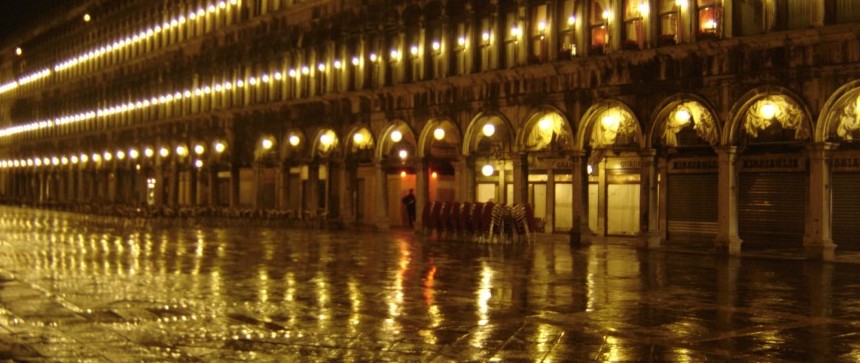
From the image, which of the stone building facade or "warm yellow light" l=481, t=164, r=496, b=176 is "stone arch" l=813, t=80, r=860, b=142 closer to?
the stone building facade

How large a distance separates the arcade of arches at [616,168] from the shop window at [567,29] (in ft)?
6.34

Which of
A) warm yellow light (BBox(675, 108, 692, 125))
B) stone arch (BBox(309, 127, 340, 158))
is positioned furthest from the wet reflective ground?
stone arch (BBox(309, 127, 340, 158))

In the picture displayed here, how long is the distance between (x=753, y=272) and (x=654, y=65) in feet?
30.2

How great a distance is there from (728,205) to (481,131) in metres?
11.0

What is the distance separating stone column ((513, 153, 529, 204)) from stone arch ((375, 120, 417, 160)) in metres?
6.58

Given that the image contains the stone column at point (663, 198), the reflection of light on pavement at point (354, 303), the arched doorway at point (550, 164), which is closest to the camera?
the reflection of light on pavement at point (354, 303)

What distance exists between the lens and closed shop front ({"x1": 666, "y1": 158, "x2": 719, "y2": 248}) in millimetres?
28422

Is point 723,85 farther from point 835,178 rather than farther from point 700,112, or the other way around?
point 835,178

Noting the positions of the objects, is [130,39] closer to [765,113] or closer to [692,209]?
[692,209]

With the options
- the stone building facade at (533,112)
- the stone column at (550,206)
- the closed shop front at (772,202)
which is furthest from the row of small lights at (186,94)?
the closed shop front at (772,202)

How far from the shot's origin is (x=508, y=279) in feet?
59.6

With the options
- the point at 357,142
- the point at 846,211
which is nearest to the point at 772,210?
the point at 846,211

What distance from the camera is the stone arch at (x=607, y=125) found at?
29.1 meters

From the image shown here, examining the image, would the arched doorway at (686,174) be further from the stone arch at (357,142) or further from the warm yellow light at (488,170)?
the stone arch at (357,142)
